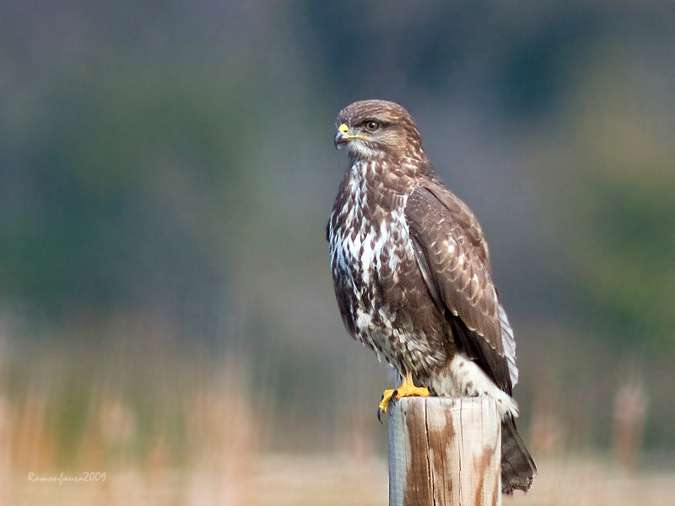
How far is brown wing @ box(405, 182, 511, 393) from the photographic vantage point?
3.40 m

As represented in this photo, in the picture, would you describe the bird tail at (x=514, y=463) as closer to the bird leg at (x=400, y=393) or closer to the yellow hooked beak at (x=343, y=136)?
the bird leg at (x=400, y=393)

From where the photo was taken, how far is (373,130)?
3.59 meters

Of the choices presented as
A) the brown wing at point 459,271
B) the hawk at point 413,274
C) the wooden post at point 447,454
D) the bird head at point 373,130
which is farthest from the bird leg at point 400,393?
the bird head at point 373,130

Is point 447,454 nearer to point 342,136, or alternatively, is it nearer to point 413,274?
point 413,274

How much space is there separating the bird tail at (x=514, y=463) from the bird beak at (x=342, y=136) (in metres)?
1.11

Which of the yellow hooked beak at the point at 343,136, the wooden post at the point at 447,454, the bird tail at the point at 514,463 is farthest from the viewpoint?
the yellow hooked beak at the point at 343,136

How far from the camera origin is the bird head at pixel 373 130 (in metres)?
3.56

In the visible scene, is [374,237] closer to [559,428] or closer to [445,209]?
[445,209]

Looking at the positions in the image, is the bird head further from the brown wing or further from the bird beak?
the brown wing

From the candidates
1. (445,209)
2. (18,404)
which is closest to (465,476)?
(445,209)

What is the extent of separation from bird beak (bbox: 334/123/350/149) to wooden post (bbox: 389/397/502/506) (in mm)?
1064

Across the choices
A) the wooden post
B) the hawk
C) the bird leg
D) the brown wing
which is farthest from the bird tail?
the wooden post

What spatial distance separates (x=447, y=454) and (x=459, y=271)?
803mm

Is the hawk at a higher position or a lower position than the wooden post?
higher
